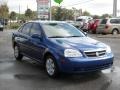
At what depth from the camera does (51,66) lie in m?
8.20

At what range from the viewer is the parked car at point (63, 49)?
25.0 feet

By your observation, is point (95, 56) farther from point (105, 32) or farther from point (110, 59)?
point (105, 32)

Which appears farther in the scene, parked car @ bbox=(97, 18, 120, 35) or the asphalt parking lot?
parked car @ bbox=(97, 18, 120, 35)

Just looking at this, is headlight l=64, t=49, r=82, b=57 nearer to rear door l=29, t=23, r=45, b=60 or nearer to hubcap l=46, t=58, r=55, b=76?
hubcap l=46, t=58, r=55, b=76

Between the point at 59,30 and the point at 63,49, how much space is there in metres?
1.62

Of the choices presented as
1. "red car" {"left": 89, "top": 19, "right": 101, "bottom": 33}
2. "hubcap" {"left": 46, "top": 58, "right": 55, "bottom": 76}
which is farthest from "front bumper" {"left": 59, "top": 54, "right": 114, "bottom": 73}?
"red car" {"left": 89, "top": 19, "right": 101, "bottom": 33}

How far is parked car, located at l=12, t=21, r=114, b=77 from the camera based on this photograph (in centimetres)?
761

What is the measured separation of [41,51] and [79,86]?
75.1 inches

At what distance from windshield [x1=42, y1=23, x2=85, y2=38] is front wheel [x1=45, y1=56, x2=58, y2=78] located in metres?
0.83

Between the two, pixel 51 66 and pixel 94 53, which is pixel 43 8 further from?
pixel 94 53

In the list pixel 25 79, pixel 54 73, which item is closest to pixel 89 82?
pixel 54 73

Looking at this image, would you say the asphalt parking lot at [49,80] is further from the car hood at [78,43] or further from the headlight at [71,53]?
the car hood at [78,43]

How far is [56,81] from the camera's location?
25.5ft

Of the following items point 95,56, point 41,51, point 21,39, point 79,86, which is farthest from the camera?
point 21,39
